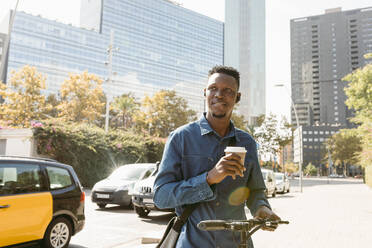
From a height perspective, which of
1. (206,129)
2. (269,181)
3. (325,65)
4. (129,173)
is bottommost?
(269,181)

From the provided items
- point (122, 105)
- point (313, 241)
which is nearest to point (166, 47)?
point (122, 105)

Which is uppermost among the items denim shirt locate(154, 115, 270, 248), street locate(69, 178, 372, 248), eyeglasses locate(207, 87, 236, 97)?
eyeglasses locate(207, 87, 236, 97)

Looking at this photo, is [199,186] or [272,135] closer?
[199,186]

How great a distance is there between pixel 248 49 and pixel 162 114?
407 feet

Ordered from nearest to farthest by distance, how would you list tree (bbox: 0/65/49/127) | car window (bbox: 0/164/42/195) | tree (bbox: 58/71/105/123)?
1. car window (bbox: 0/164/42/195)
2. tree (bbox: 0/65/49/127)
3. tree (bbox: 58/71/105/123)

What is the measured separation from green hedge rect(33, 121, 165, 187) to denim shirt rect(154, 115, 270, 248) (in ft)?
63.9

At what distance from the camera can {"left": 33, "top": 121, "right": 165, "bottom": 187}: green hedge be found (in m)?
20.0

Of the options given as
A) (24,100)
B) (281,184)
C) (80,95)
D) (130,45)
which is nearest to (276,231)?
(281,184)

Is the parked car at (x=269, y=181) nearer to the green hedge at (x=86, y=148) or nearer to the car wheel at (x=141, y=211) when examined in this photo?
the green hedge at (x=86, y=148)

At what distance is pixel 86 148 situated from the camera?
21.2 m

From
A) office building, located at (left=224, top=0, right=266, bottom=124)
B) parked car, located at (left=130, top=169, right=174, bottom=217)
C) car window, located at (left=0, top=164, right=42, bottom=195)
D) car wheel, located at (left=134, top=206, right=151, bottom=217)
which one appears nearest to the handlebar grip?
car window, located at (left=0, top=164, right=42, bottom=195)

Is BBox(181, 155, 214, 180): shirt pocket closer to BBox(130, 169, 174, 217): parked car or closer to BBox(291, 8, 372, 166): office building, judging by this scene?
BBox(130, 169, 174, 217): parked car

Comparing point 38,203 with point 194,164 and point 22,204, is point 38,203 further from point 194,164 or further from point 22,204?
point 194,164

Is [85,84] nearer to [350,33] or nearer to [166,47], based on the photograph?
[166,47]
